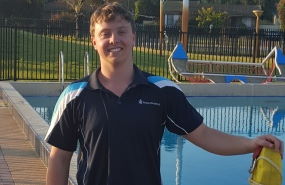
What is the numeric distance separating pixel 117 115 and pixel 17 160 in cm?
406

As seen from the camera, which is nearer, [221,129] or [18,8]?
[221,129]

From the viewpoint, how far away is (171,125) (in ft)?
8.14

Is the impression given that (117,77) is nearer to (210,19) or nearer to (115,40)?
(115,40)

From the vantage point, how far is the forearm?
2.53m

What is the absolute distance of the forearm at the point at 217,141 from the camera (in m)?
2.53

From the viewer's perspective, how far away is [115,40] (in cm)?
232

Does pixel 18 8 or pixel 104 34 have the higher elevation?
pixel 18 8

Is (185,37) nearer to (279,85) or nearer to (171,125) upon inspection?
(279,85)

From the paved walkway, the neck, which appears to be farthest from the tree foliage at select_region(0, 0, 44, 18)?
the neck

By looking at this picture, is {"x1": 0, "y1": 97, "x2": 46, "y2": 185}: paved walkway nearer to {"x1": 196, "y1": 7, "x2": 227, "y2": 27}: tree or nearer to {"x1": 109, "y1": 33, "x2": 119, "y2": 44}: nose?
{"x1": 109, "y1": 33, "x2": 119, "y2": 44}: nose

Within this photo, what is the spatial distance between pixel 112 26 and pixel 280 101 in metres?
12.2

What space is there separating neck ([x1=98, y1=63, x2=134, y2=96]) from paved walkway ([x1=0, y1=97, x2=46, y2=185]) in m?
3.12

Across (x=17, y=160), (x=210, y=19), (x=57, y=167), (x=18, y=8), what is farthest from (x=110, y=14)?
(x=210, y=19)

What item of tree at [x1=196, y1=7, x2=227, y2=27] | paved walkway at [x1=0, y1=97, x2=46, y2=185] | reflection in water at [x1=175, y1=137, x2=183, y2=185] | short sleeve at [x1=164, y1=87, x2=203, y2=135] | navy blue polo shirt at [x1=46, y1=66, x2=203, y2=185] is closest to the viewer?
navy blue polo shirt at [x1=46, y1=66, x2=203, y2=185]
